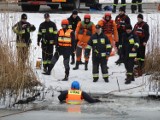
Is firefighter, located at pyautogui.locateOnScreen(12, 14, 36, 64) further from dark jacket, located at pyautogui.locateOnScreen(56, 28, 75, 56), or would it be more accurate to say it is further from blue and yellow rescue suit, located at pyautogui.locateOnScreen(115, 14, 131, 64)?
blue and yellow rescue suit, located at pyautogui.locateOnScreen(115, 14, 131, 64)

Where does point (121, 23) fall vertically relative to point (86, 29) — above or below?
above

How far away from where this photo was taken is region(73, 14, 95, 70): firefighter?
16.6 meters

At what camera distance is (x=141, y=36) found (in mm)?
15945

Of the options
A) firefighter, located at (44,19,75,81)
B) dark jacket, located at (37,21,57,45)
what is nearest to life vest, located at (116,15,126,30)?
firefighter, located at (44,19,75,81)

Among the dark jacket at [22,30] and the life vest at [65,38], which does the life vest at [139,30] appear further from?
the dark jacket at [22,30]

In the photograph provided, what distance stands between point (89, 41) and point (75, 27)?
199 cm

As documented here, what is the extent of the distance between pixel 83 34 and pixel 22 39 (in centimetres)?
223

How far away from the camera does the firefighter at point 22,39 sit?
1392cm

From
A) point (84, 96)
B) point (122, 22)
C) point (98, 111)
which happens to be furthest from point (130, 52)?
point (98, 111)

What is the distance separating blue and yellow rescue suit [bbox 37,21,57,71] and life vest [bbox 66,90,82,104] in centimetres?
328

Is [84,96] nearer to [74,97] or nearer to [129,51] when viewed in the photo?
[74,97]

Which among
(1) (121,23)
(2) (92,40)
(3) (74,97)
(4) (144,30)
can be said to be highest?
(1) (121,23)

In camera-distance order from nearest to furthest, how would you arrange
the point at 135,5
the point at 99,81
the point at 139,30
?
1. the point at 99,81
2. the point at 139,30
3. the point at 135,5

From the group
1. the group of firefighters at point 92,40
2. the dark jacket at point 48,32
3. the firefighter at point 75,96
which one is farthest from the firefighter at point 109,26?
the firefighter at point 75,96
